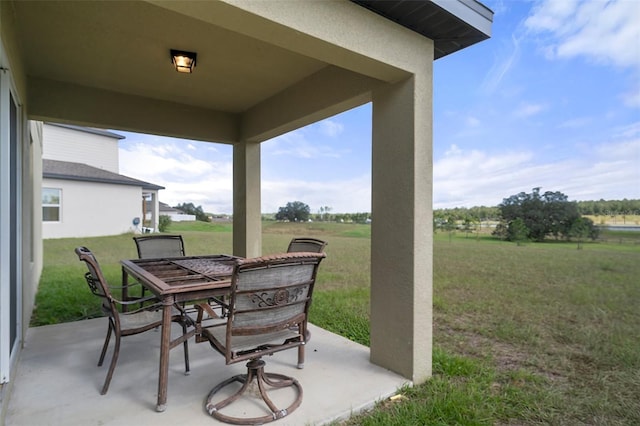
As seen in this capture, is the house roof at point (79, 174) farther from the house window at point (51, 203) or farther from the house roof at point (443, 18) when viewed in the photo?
the house roof at point (443, 18)

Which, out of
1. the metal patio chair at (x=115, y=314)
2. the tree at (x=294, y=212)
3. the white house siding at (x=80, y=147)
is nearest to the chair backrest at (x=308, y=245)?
the metal patio chair at (x=115, y=314)

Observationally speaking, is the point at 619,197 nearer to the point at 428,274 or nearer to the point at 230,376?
the point at 428,274

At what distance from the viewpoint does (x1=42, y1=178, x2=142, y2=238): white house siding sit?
1123cm

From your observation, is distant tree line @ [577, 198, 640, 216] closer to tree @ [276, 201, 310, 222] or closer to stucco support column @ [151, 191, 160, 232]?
tree @ [276, 201, 310, 222]

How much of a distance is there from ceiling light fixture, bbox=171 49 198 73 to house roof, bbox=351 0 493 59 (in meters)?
1.64

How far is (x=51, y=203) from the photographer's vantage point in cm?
1110

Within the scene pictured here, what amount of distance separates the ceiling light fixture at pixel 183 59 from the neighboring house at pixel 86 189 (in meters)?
11.1

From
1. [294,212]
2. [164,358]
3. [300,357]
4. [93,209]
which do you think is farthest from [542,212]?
[93,209]

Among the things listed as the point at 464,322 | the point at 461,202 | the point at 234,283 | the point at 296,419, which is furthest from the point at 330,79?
the point at 461,202

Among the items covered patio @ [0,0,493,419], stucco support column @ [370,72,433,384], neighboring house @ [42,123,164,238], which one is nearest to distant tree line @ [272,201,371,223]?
covered patio @ [0,0,493,419]

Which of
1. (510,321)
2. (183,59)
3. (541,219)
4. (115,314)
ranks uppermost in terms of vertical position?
(183,59)

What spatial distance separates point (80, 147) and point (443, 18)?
678 inches

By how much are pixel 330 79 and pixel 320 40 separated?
1.19 meters

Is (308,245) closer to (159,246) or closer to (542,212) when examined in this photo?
(159,246)
